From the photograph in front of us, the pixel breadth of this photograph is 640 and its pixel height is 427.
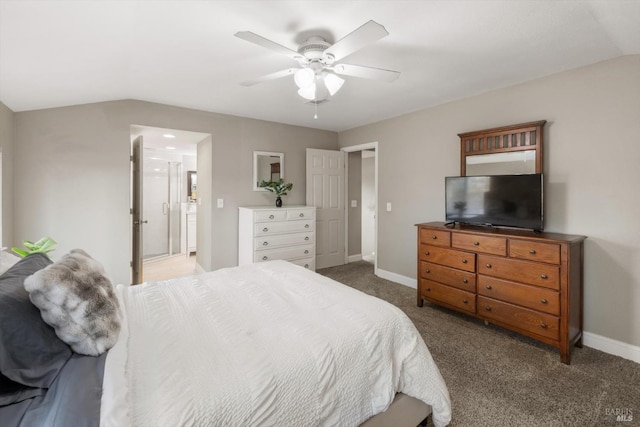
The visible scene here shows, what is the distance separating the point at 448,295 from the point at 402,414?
1.85 meters

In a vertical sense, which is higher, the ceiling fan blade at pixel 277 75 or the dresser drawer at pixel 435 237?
the ceiling fan blade at pixel 277 75

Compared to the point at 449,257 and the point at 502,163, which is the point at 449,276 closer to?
the point at 449,257

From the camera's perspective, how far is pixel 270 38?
2006 mm

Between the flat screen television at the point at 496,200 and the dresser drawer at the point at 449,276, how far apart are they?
55 centimetres

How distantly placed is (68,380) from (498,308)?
296 cm

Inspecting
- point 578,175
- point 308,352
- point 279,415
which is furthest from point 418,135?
point 279,415

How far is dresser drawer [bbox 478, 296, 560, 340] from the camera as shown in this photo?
2.28 metres

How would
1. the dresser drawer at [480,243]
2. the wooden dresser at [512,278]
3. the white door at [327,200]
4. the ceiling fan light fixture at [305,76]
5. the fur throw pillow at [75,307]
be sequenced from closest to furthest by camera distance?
the fur throw pillow at [75,307] → the ceiling fan light fixture at [305,76] → the wooden dresser at [512,278] → the dresser drawer at [480,243] → the white door at [327,200]

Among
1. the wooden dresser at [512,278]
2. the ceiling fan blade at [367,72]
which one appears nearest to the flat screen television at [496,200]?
the wooden dresser at [512,278]

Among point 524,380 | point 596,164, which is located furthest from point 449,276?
point 596,164

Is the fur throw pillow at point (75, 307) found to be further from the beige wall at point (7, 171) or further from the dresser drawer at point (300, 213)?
the dresser drawer at point (300, 213)

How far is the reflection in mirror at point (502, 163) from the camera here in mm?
2777

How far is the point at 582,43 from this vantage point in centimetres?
210

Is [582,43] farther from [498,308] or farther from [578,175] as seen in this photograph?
[498,308]
